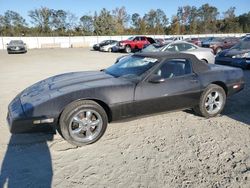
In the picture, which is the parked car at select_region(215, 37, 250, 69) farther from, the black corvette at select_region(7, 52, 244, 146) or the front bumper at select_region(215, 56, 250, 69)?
the black corvette at select_region(7, 52, 244, 146)

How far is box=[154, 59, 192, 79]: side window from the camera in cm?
470

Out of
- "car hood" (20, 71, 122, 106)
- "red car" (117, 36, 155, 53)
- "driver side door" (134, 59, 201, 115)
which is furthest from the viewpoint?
"red car" (117, 36, 155, 53)

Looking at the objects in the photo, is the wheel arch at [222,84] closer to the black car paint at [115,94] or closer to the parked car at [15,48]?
the black car paint at [115,94]

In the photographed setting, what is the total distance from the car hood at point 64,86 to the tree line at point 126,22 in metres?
52.1

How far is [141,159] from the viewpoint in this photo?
3.54 metres

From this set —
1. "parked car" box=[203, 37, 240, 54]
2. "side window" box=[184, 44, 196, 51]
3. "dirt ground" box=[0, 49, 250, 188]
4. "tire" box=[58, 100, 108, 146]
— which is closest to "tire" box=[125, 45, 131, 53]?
"parked car" box=[203, 37, 240, 54]

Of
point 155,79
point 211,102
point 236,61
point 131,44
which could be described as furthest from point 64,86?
point 131,44

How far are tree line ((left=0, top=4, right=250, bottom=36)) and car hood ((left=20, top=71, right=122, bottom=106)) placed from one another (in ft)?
171

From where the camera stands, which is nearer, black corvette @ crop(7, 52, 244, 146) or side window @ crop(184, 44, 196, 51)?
black corvette @ crop(7, 52, 244, 146)

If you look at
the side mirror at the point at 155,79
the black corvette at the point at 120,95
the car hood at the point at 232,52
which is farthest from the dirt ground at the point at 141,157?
the car hood at the point at 232,52

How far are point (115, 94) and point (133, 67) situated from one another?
3.35ft

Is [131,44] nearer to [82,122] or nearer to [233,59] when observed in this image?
[233,59]

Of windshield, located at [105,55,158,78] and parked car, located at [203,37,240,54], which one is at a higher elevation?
windshield, located at [105,55,158,78]

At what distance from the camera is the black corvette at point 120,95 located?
12.5 ft
